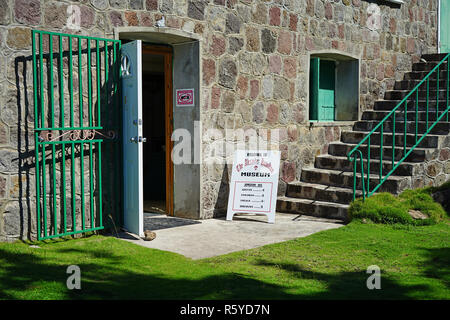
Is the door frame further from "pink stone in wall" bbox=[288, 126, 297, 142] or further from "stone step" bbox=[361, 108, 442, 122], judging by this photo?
"stone step" bbox=[361, 108, 442, 122]

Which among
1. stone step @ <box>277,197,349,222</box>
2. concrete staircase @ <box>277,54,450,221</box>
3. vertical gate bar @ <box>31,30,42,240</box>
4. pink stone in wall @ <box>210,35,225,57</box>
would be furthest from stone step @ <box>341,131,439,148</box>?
vertical gate bar @ <box>31,30,42,240</box>

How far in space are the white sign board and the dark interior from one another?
3.99ft

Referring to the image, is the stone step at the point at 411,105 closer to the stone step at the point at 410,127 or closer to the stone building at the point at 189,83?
the stone building at the point at 189,83

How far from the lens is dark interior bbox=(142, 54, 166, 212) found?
9305mm

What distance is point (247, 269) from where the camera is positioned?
518cm

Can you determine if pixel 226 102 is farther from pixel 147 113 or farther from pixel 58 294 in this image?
pixel 58 294

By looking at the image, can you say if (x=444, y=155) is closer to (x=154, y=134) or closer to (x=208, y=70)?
(x=208, y=70)

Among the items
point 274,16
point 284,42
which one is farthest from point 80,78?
point 284,42

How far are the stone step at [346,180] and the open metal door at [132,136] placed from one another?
3.16m

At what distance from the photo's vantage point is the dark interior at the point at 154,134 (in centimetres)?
930

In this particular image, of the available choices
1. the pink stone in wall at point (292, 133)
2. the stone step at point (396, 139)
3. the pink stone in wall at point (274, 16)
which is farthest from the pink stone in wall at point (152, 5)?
the stone step at point (396, 139)

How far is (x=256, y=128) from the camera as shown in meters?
8.27
